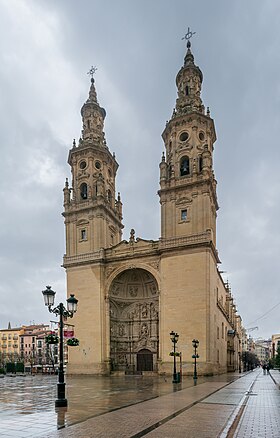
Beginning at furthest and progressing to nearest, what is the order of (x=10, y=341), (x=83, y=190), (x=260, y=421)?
(x=10, y=341)
(x=83, y=190)
(x=260, y=421)

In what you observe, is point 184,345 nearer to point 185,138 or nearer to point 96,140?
point 185,138

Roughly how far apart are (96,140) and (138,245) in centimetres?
1658

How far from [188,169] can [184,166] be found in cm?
71

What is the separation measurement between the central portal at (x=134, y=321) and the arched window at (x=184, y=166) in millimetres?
12041

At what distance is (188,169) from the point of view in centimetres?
4069

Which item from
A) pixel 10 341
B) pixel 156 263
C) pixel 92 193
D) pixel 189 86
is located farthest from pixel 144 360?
pixel 10 341

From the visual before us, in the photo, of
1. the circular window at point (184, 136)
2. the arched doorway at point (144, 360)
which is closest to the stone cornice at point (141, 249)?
the arched doorway at point (144, 360)

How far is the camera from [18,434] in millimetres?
8219

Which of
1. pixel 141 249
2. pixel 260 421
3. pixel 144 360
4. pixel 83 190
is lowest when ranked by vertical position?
pixel 144 360

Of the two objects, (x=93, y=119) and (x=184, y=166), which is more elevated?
(x=93, y=119)

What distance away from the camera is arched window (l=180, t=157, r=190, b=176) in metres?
40.7

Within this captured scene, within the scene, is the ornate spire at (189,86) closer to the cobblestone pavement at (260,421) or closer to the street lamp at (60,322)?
the street lamp at (60,322)

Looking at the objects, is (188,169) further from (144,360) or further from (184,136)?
(144,360)

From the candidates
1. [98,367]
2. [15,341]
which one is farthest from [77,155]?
[15,341]
